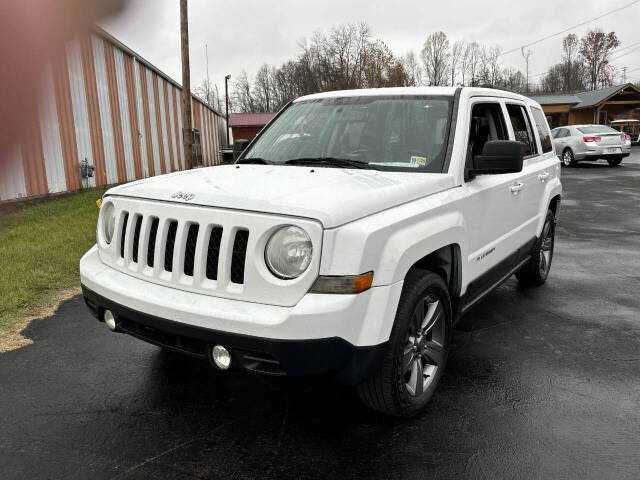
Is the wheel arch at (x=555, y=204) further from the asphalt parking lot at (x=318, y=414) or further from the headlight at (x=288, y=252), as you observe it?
the headlight at (x=288, y=252)

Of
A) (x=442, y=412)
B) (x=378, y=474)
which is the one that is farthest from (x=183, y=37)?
(x=442, y=412)

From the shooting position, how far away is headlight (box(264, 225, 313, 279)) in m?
2.49

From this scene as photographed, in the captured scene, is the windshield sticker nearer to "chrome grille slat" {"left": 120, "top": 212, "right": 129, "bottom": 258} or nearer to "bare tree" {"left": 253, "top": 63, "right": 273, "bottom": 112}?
"chrome grille slat" {"left": 120, "top": 212, "right": 129, "bottom": 258}

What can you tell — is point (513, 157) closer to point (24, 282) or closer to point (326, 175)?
point (326, 175)

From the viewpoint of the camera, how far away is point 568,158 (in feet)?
72.8

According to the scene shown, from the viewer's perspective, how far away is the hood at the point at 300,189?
2.52 metres

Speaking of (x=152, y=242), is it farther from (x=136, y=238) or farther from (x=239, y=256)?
(x=239, y=256)

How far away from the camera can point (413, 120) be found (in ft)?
12.7

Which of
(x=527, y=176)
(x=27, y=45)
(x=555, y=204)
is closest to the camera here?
(x=27, y=45)

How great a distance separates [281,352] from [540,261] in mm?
3841

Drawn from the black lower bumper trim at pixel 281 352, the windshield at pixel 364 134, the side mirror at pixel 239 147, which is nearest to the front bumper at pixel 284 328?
the black lower bumper trim at pixel 281 352

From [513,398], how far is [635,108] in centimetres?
4987

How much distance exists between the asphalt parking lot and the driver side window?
1472mm

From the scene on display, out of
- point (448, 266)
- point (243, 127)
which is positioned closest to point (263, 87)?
point (448, 266)
